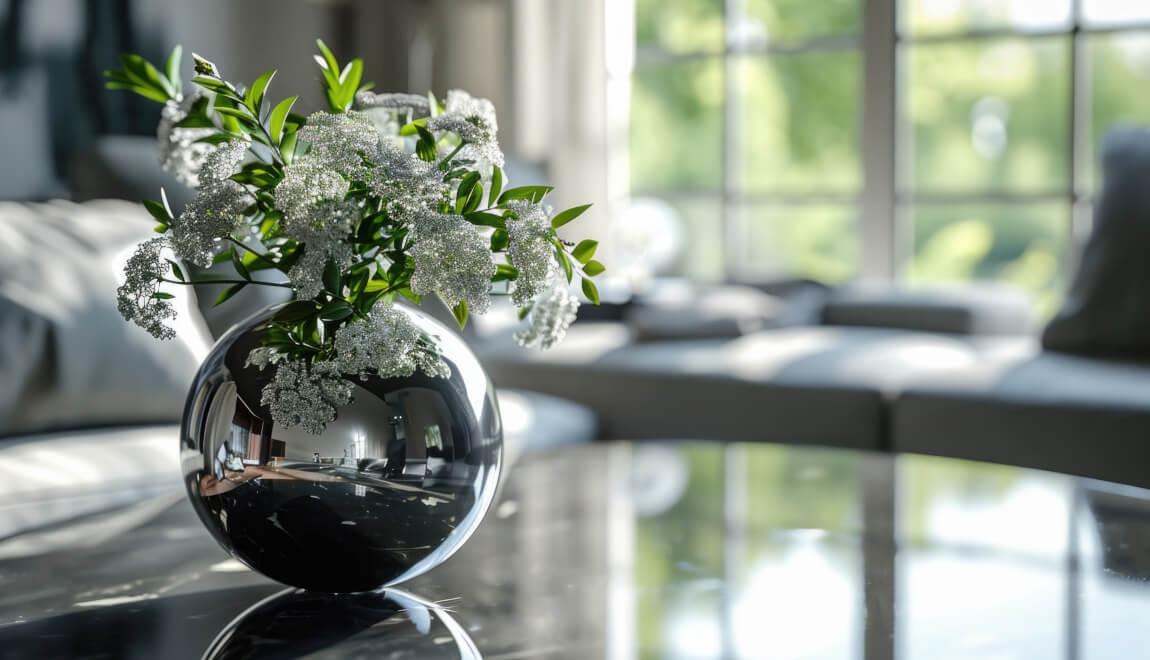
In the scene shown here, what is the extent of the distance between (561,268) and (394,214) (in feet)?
0.62

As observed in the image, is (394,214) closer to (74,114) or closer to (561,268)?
(561,268)

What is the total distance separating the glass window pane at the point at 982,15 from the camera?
428 cm

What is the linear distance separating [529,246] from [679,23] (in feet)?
17.5

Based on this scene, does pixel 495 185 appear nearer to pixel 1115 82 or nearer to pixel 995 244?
pixel 1115 82

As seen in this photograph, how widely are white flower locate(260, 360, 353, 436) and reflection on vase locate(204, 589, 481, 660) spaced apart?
6.4 inches

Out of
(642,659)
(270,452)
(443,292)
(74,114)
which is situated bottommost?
(642,659)

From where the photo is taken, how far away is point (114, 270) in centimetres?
205

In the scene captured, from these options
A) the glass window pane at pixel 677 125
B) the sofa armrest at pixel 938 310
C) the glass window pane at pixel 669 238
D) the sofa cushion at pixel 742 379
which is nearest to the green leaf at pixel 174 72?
the sofa cushion at pixel 742 379

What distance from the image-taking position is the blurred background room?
1072mm

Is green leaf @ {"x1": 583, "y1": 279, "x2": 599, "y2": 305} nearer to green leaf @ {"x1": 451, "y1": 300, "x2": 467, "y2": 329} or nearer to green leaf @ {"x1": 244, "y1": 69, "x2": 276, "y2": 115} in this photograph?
green leaf @ {"x1": 451, "y1": 300, "x2": 467, "y2": 329}

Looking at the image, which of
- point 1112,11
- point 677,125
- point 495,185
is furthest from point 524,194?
point 677,125

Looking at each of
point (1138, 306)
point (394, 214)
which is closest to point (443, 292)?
point (394, 214)

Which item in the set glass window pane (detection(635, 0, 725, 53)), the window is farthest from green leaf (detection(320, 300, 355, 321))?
glass window pane (detection(635, 0, 725, 53))

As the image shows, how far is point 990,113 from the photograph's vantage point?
17.7ft
